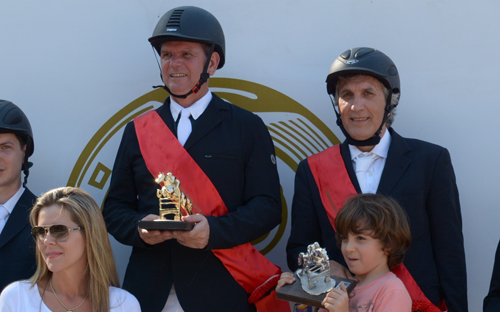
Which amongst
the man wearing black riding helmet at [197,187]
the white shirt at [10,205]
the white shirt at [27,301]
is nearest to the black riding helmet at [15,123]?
the white shirt at [10,205]

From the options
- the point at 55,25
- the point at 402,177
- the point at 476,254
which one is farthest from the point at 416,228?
the point at 55,25

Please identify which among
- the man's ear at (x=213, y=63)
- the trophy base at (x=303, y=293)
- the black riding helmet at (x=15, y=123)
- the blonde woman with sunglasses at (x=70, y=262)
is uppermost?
the man's ear at (x=213, y=63)

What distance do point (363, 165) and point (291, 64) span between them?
3.44ft

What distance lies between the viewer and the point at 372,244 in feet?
9.29

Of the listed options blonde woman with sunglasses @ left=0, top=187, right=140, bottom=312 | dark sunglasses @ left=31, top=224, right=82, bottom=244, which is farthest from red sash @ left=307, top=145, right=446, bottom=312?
dark sunglasses @ left=31, top=224, right=82, bottom=244

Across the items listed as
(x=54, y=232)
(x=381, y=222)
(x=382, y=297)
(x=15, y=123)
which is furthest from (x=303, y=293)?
(x=15, y=123)

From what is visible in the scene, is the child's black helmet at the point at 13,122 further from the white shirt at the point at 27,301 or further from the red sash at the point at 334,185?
the red sash at the point at 334,185

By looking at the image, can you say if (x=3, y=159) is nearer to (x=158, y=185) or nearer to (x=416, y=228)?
(x=158, y=185)

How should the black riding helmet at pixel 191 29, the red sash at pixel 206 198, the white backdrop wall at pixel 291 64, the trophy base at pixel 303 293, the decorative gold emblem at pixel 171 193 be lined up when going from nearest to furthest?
1. the trophy base at pixel 303 293
2. the decorative gold emblem at pixel 171 193
3. the red sash at pixel 206 198
4. the black riding helmet at pixel 191 29
5. the white backdrop wall at pixel 291 64

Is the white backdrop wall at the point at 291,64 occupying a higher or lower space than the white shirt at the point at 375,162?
higher

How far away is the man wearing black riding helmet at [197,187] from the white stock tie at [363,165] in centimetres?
47

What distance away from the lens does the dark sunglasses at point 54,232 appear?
279cm

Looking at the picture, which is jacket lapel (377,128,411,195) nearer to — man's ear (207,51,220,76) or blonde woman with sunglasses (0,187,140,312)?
man's ear (207,51,220,76)

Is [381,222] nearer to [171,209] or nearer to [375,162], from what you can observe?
[375,162]
